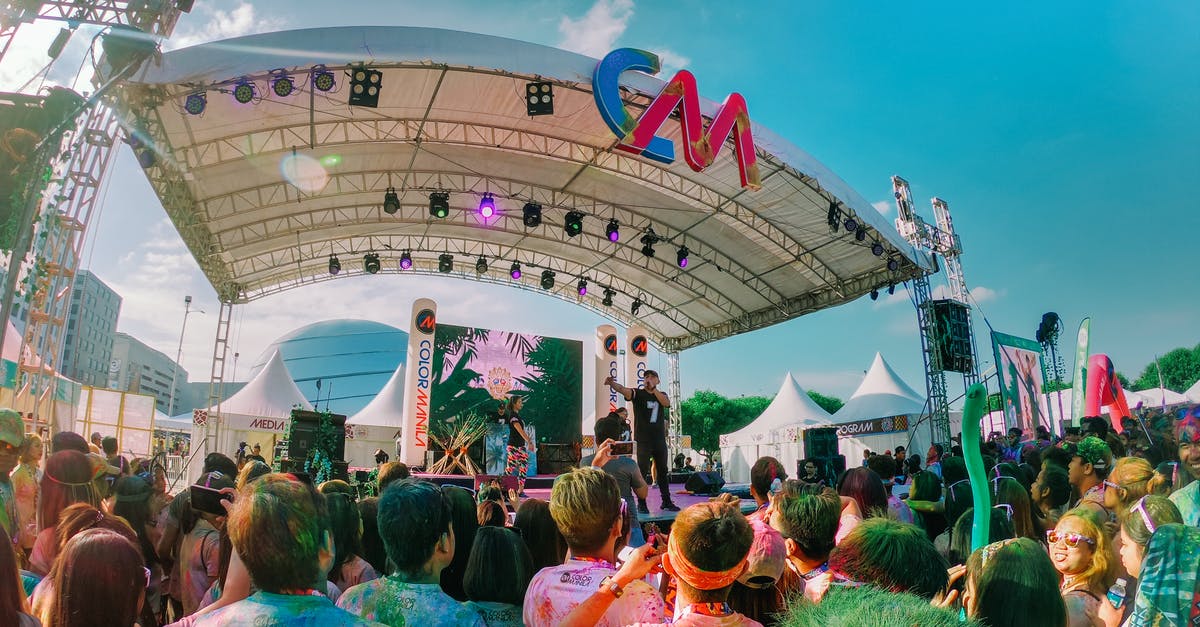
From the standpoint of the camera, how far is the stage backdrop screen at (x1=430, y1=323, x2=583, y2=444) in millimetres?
15562

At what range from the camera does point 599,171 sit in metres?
13.8

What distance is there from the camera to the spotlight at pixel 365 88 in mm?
9578

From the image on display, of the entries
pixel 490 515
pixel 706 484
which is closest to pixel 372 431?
pixel 706 484

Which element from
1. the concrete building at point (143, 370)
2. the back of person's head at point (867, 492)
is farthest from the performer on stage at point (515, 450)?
the concrete building at point (143, 370)

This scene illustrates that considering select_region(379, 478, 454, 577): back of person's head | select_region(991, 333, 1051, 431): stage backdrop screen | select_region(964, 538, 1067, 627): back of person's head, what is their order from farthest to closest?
select_region(991, 333, 1051, 431): stage backdrop screen, select_region(379, 478, 454, 577): back of person's head, select_region(964, 538, 1067, 627): back of person's head

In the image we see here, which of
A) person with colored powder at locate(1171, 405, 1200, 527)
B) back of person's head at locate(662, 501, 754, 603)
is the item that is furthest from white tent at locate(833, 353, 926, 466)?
back of person's head at locate(662, 501, 754, 603)

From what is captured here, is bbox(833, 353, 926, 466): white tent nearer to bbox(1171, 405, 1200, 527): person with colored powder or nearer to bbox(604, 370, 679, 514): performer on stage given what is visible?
bbox(604, 370, 679, 514): performer on stage

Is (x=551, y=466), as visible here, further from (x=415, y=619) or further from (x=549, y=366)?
(x=415, y=619)

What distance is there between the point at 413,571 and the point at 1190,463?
12.1ft

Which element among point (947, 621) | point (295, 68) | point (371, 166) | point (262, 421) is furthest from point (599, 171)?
point (947, 621)

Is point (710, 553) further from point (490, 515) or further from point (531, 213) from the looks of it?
point (531, 213)

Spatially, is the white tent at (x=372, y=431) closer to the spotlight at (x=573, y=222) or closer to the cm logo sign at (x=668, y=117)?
the spotlight at (x=573, y=222)

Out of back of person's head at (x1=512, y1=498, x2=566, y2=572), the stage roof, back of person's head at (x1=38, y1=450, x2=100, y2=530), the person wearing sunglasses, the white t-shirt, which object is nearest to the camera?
A: the white t-shirt

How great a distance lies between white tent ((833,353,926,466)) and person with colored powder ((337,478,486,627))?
17327 mm
